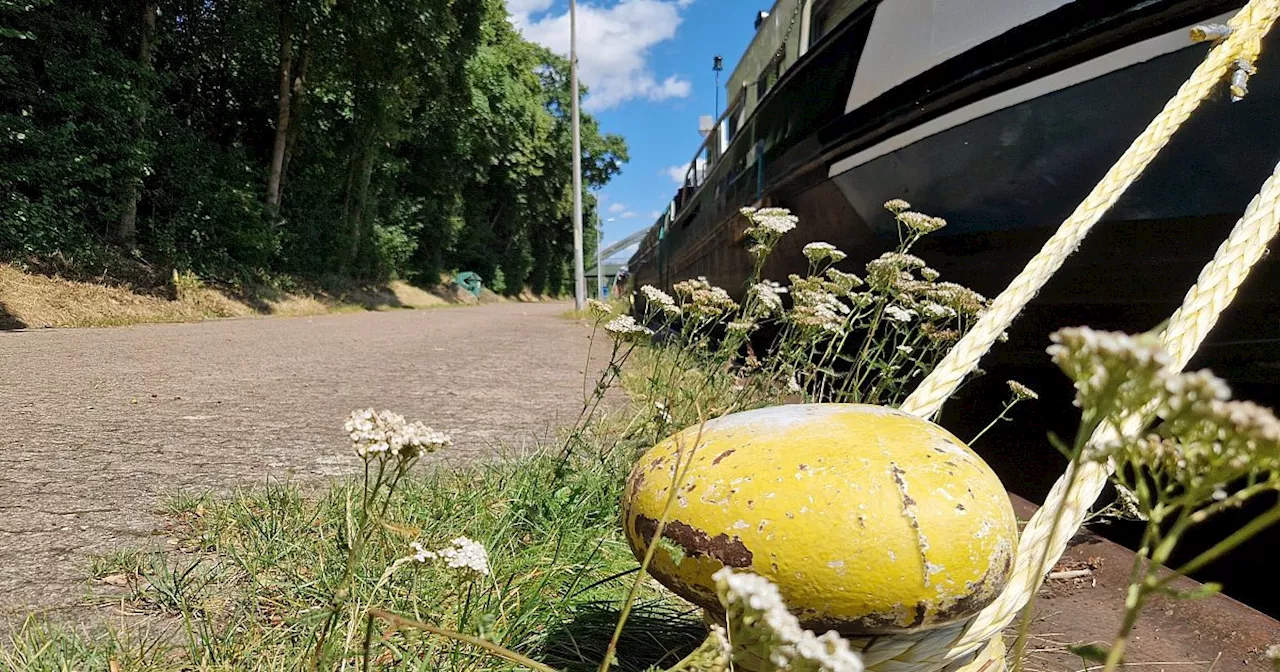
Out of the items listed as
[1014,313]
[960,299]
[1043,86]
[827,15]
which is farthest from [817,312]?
[827,15]

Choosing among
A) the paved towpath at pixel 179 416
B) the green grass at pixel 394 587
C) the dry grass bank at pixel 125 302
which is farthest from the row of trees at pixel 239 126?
the green grass at pixel 394 587

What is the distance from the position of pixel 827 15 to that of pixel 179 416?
5.66 meters

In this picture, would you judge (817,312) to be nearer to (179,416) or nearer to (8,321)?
(179,416)

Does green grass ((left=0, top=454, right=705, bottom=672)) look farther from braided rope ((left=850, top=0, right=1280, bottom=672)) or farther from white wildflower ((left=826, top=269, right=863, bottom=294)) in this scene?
white wildflower ((left=826, top=269, right=863, bottom=294))

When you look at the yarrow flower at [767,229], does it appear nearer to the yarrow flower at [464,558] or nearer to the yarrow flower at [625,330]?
the yarrow flower at [625,330]

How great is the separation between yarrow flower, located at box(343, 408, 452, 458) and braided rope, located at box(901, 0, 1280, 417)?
3.38 feet

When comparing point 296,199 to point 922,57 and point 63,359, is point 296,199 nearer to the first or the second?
point 63,359

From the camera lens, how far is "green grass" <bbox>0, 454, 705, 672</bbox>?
130 cm

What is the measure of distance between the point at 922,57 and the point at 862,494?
4.01 m

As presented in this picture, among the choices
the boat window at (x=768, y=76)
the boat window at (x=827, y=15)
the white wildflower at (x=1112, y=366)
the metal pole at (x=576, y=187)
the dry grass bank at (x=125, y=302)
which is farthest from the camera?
the metal pole at (x=576, y=187)

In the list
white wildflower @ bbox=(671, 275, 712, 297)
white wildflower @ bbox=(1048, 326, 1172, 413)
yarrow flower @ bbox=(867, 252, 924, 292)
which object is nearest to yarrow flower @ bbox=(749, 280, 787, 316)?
white wildflower @ bbox=(671, 275, 712, 297)

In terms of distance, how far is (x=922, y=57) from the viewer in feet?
14.1

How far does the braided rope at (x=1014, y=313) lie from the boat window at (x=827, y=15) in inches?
155

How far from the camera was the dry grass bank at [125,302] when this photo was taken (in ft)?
26.5
